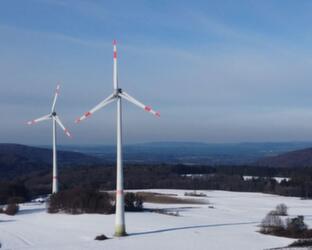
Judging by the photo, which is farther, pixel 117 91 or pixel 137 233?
pixel 117 91

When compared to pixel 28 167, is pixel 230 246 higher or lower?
lower

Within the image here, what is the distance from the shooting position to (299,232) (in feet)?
118

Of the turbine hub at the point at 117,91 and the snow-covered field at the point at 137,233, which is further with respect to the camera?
the turbine hub at the point at 117,91

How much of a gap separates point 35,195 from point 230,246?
6709 centimetres

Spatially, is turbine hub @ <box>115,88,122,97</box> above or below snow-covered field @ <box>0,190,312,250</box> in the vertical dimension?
above

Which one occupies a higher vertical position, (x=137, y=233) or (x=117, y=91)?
(x=117, y=91)

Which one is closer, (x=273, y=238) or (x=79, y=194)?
(x=273, y=238)

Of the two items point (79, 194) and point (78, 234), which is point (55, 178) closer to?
point (79, 194)

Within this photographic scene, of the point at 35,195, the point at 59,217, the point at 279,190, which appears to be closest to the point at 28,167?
the point at 35,195

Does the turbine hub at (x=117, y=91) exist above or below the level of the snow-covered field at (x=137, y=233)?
above

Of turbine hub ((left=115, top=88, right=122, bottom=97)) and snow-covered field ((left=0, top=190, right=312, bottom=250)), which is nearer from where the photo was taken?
snow-covered field ((left=0, top=190, right=312, bottom=250))

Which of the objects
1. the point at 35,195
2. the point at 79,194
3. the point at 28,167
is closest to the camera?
the point at 79,194

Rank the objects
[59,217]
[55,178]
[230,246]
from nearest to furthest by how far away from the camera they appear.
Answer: [230,246] < [59,217] < [55,178]

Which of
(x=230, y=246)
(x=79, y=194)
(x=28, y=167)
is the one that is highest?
(x=28, y=167)
